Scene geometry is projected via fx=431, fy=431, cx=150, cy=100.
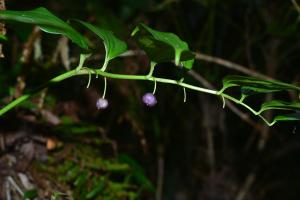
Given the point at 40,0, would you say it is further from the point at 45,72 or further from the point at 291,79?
the point at 291,79

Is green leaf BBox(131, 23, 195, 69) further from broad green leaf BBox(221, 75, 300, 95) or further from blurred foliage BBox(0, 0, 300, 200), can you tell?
blurred foliage BBox(0, 0, 300, 200)

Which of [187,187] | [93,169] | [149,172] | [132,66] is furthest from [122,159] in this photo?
[187,187]

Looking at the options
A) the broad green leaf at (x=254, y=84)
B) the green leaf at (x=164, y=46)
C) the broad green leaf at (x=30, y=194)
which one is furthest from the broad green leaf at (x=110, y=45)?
the broad green leaf at (x=30, y=194)

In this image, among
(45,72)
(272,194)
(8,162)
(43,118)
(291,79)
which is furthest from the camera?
(272,194)

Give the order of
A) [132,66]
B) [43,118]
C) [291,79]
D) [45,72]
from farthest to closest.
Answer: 1. [291,79]
2. [132,66]
3. [45,72]
4. [43,118]

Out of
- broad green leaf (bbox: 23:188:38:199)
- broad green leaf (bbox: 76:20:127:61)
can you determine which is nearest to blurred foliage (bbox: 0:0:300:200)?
broad green leaf (bbox: 23:188:38:199)

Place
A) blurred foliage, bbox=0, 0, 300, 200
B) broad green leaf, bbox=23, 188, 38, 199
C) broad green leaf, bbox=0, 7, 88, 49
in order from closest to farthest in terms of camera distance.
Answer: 1. broad green leaf, bbox=0, 7, 88, 49
2. broad green leaf, bbox=23, 188, 38, 199
3. blurred foliage, bbox=0, 0, 300, 200

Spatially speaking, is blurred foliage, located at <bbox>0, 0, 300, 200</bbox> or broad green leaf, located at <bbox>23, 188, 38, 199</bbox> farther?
blurred foliage, located at <bbox>0, 0, 300, 200</bbox>

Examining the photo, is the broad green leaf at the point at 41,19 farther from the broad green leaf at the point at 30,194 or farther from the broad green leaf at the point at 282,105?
the broad green leaf at the point at 30,194
